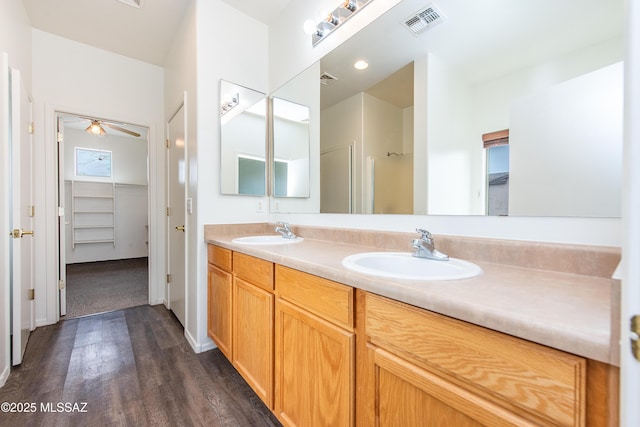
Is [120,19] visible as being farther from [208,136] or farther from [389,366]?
[389,366]

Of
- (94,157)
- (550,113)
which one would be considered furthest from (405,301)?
(94,157)

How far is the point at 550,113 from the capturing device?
0.89 meters

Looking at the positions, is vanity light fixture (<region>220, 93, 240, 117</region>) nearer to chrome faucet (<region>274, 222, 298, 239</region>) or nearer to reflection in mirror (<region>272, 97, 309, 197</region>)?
reflection in mirror (<region>272, 97, 309, 197</region>)

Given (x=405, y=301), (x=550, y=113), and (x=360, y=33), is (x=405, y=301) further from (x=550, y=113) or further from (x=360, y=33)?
(x=360, y=33)

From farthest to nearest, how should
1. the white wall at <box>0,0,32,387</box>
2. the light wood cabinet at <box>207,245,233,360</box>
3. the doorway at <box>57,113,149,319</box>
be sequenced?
the doorway at <box>57,113,149,319</box> → the light wood cabinet at <box>207,245,233,360</box> → the white wall at <box>0,0,32,387</box>

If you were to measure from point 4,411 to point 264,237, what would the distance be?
158 cm

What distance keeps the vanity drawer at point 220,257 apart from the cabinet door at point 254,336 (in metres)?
0.16

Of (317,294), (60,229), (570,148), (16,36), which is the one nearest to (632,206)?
(570,148)

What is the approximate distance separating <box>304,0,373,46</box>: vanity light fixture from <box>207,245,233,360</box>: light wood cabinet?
154 centimetres

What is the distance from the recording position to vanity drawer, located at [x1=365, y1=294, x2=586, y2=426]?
0.46 m

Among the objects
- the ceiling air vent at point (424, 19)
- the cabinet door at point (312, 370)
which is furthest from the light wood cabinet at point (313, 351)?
the ceiling air vent at point (424, 19)

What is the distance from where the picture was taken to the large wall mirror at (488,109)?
2.68 ft

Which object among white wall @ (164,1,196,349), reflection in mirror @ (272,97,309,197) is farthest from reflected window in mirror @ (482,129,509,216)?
white wall @ (164,1,196,349)

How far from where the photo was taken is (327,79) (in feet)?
5.82
